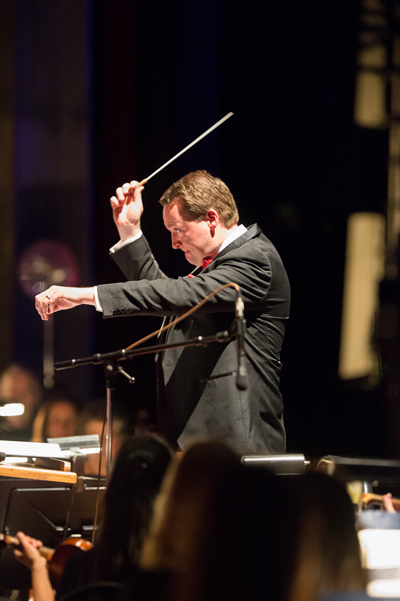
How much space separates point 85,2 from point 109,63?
2.38 ft

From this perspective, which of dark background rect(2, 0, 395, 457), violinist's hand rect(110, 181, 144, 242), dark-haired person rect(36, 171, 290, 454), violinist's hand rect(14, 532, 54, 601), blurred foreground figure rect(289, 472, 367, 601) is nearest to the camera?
blurred foreground figure rect(289, 472, 367, 601)

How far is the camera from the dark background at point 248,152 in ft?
19.1

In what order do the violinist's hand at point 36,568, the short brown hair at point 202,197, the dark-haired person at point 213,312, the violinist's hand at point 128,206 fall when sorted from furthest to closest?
1. the violinist's hand at point 128,206
2. the short brown hair at point 202,197
3. the dark-haired person at point 213,312
4. the violinist's hand at point 36,568

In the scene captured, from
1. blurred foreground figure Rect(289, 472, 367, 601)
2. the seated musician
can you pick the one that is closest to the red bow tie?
the seated musician

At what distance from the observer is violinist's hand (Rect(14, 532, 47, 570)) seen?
2049 mm

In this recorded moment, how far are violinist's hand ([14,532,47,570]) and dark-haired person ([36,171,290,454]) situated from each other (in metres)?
0.57

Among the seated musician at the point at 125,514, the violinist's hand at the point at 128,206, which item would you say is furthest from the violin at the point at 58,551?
the violinist's hand at the point at 128,206

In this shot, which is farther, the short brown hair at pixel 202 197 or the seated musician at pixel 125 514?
the short brown hair at pixel 202 197

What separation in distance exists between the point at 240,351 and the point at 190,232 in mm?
748

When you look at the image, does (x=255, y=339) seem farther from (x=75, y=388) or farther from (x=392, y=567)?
(x=75, y=388)

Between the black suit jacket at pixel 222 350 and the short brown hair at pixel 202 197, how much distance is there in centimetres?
15

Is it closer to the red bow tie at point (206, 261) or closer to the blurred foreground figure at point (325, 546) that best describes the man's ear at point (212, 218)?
the red bow tie at point (206, 261)

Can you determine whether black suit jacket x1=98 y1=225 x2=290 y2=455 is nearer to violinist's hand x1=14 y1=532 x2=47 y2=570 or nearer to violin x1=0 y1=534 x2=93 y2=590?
violin x1=0 y1=534 x2=93 y2=590

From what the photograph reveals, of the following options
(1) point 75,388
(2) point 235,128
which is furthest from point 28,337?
(2) point 235,128
